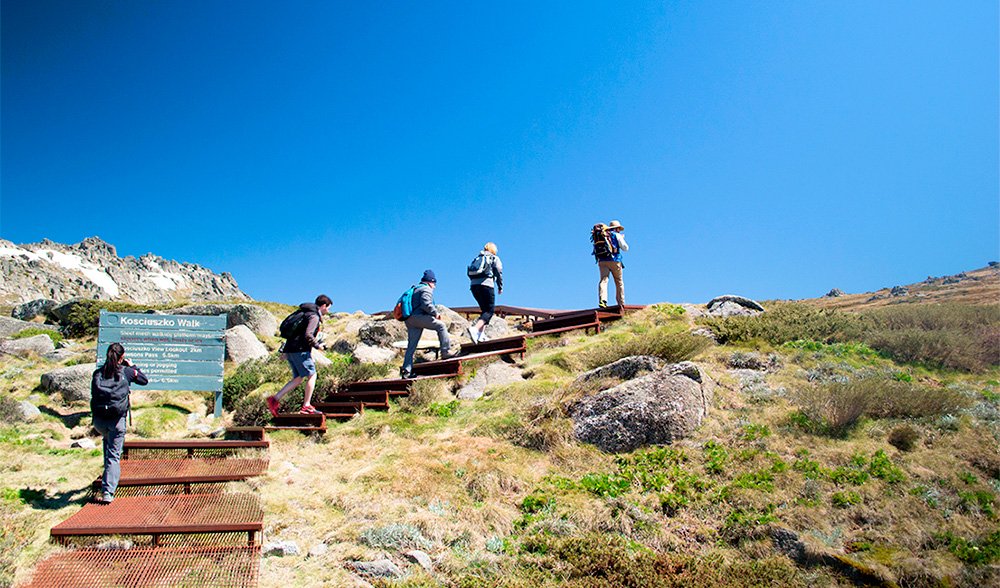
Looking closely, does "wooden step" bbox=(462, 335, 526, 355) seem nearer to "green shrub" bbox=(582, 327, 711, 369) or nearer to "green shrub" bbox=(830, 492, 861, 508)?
"green shrub" bbox=(582, 327, 711, 369)

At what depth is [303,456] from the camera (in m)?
8.88

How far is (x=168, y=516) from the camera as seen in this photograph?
20.6 feet

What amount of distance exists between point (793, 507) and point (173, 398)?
1180 centimetres

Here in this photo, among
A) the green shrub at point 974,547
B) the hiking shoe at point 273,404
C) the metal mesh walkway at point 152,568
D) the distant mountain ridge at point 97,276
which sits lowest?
the green shrub at point 974,547

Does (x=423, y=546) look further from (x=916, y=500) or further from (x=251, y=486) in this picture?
(x=916, y=500)

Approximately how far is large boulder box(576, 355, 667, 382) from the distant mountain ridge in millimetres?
115820

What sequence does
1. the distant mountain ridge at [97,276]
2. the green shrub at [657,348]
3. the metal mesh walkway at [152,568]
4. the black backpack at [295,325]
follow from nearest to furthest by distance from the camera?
the metal mesh walkway at [152,568]
the black backpack at [295,325]
the green shrub at [657,348]
the distant mountain ridge at [97,276]

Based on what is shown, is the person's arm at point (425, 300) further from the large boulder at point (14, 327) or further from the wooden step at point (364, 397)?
the large boulder at point (14, 327)

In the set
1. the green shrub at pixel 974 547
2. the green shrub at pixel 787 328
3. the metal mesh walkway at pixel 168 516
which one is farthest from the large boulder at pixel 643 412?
the metal mesh walkway at pixel 168 516

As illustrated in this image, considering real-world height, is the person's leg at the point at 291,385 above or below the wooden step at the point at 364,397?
above

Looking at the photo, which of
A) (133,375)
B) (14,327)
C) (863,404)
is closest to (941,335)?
(863,404)

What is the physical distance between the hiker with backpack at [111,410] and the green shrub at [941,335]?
13544 mm

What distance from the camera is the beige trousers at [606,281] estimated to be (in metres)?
14.8

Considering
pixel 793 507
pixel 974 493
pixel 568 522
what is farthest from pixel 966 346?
pixel 568 522
